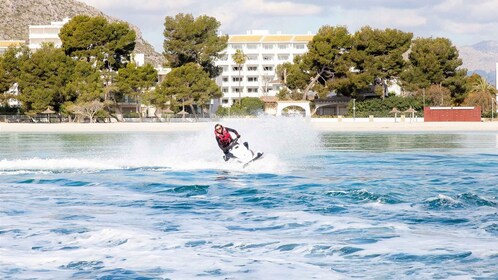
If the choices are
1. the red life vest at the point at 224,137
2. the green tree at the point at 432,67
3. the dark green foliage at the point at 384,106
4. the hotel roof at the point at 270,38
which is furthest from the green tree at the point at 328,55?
the red life vest at the point at 224,137

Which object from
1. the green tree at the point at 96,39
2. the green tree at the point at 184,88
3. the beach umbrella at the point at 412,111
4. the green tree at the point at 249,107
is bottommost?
the beach umbrella at the point at 412,111

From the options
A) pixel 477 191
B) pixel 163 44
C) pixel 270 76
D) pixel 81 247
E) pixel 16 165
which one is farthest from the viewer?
pixel 270 76

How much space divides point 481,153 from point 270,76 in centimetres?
12339

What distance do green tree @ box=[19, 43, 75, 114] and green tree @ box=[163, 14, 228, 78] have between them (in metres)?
15.4

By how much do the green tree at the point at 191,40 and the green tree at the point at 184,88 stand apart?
615 cm

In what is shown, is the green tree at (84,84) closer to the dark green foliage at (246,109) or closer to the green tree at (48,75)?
the green tree at (48,75)

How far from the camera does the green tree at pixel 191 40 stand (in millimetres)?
112375

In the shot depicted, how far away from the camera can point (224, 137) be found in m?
26.9

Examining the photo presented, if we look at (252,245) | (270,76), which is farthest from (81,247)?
(270,76)

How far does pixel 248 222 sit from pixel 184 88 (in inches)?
3513

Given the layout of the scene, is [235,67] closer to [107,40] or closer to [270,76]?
[270,76]

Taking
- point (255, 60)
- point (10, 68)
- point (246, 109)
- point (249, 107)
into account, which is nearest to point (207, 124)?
point (246, 109)

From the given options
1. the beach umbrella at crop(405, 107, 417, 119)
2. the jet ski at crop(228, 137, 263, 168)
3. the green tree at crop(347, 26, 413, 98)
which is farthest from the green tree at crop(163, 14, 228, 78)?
the jet ski at crop(228, 137, 263, 168)

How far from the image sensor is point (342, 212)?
17.1 metres
